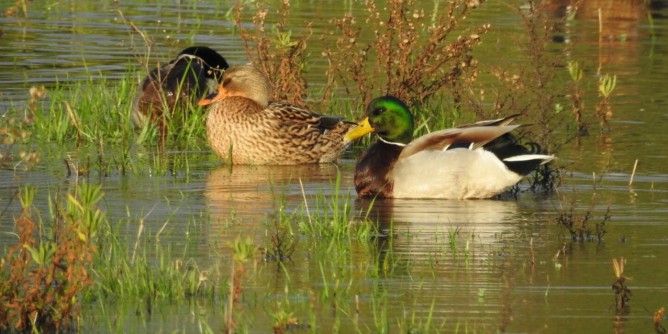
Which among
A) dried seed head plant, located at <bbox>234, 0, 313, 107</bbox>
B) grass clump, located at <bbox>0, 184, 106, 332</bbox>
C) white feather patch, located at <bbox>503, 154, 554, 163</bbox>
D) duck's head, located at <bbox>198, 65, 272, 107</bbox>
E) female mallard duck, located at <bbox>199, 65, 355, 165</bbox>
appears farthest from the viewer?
dried seed head plant, located at <bbox>234, 0, 313, 107</bbox>

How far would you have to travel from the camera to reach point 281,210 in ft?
31.4

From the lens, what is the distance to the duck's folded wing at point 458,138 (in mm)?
10914

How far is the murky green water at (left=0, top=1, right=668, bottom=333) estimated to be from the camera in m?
7.30

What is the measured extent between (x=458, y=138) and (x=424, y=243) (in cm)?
198

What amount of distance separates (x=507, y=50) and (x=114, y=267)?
40.6 ft

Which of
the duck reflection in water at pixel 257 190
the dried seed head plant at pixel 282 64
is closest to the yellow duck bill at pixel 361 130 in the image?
the duck reflection in water at pixel 257 190

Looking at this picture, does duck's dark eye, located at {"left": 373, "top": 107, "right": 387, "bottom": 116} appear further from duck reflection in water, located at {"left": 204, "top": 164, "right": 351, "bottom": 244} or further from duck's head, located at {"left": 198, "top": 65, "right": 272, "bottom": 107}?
duck's head, located at {"left": 198, "top": 65, "right": 272, "bottom": 107}

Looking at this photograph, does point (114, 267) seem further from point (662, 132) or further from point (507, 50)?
point (507, 50)

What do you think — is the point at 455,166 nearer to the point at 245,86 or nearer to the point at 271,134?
the point at 271,134

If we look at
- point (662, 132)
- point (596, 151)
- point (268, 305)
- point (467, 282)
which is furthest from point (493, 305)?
point (662, 132)

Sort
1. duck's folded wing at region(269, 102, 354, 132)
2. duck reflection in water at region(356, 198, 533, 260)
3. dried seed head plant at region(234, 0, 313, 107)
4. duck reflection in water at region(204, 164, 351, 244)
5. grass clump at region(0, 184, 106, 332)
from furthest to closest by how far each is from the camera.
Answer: dried seed head plant at region(234, 0, 313, 107) < duck's folded wing at region(269, 102, 354, 132) < duck reflection in water at region(204, 164, 351, 244) < duck reflection in water at region(356, 198, 533, 260) < grass clump at region(0, 184, 106, 332)

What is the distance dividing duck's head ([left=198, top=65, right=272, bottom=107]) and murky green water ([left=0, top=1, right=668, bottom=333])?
0.56 meters

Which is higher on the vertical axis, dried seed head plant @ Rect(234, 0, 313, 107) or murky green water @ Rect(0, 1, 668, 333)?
dried seed head plant @ Rect(234, 0, 313, 107)

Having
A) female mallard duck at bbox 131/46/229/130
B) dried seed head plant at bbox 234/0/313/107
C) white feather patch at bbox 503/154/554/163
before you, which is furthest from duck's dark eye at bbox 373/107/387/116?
female mallard duck at bbox 131/46/229/130
